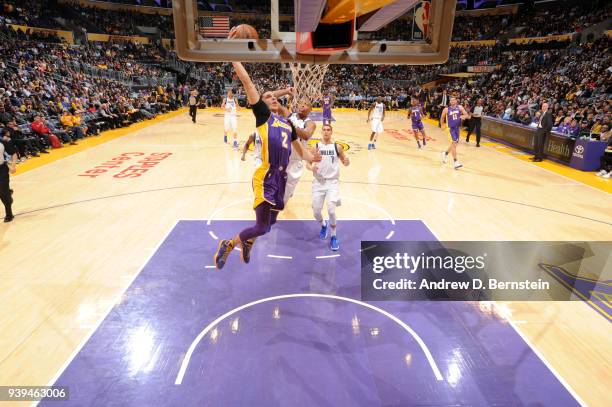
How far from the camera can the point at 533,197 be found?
9.12 m

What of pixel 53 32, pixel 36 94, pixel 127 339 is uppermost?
pixel 53 32

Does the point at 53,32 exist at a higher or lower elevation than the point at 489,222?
higher

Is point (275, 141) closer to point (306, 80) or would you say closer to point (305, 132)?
point (305, 132)

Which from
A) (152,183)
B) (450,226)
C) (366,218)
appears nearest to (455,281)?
(450,226)

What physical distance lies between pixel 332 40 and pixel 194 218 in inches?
187

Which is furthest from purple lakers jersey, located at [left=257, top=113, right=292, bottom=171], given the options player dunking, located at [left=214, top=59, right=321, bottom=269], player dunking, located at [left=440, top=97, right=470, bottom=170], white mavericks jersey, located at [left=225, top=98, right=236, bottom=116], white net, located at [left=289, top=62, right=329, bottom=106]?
white mavericks jersey, located at [left=225, top=98, right=236, bottom=116]

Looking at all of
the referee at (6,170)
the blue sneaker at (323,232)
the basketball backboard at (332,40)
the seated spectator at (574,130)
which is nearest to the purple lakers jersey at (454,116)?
the seated spectator at (574,130)

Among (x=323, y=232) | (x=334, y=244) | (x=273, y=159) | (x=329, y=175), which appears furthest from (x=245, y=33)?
(x=323, y=232)

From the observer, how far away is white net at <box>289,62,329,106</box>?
32.7 feet

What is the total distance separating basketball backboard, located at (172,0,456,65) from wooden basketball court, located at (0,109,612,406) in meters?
2.93

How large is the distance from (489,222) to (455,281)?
2.64 meters

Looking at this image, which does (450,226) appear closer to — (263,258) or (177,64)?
(263,258)

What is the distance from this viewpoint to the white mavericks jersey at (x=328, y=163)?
6074mm

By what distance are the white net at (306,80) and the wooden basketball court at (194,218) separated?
2.34 metres
